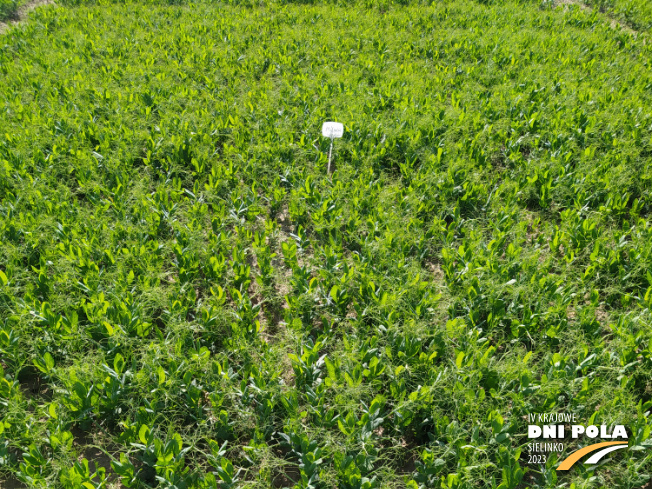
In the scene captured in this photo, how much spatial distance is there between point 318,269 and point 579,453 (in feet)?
7.19

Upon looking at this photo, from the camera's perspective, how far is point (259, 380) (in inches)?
110

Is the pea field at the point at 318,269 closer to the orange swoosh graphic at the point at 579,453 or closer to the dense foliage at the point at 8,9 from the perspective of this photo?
the orange swoosh graphic at the point at 579,453

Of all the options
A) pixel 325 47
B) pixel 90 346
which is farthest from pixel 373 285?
pixel 325 47

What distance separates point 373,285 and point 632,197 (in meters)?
3.28

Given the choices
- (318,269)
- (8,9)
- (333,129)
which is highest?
(8,9)

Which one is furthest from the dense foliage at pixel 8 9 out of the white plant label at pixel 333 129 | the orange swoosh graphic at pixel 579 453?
the orange swoosh graphic at pixel 579 453

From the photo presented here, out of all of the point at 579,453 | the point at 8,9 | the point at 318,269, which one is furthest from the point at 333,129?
the point at 8,9

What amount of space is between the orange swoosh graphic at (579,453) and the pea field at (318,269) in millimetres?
58

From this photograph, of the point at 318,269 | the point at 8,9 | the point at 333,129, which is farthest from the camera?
the point at 8,9

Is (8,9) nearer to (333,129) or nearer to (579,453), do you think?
(333,129)

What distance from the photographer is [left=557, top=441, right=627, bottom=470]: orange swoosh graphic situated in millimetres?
2535

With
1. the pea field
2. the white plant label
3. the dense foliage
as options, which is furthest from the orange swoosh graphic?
the dense foliage

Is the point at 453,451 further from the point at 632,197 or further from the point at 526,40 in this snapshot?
the point at 526,40

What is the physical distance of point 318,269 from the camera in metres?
3.66
